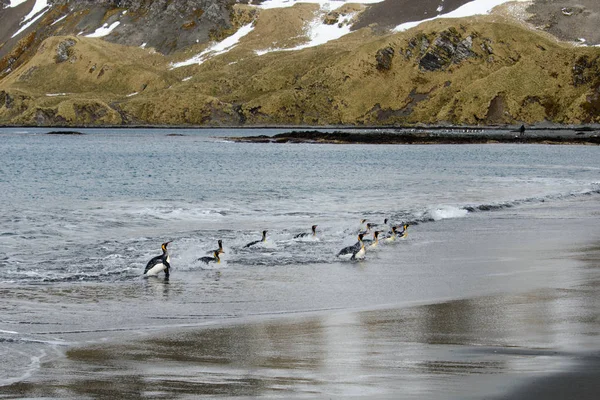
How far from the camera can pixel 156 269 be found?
60.1ft

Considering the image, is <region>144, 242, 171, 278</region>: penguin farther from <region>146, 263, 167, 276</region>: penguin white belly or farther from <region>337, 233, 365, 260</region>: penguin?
<region>337, 233, 365, 260</region>: penguin

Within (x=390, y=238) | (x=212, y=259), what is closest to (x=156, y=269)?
(x=212, y=259)

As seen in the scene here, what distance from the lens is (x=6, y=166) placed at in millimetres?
67375

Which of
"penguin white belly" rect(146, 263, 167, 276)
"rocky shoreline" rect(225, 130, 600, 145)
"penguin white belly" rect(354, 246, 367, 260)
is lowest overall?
"rocky shoreline" rect(225, 130, 600, 145)

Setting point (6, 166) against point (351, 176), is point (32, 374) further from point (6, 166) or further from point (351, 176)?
point (6, 166)

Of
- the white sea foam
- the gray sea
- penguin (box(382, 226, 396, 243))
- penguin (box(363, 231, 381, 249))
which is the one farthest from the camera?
the white sea foam

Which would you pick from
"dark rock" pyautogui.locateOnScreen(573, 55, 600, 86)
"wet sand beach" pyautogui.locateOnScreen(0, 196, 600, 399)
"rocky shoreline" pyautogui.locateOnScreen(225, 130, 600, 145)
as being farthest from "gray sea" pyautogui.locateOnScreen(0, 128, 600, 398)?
"dark rock" pyautogui.locateOnScreen(573, 55, 600, 86)

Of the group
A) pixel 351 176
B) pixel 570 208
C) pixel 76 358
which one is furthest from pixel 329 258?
pixel 351 176

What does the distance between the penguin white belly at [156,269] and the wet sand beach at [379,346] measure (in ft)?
4.22

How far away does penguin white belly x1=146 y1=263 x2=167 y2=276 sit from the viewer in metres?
18.2

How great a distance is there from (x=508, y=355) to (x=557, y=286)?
19.1 feet

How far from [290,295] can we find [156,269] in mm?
3631

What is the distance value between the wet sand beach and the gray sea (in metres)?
0.04

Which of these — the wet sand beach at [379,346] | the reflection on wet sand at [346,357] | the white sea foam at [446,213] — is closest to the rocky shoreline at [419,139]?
the white sea foam at [446,213]
